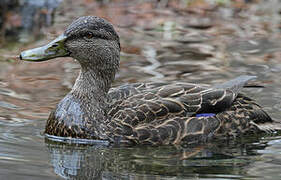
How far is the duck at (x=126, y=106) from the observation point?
758 centimetres

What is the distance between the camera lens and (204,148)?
765 centimetres

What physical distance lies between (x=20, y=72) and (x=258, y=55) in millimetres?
4656

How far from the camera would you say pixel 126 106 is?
7.66 metres

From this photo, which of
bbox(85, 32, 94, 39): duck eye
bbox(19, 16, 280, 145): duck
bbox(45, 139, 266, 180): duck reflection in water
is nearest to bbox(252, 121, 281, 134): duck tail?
bbox(19, 16, 280, 145): duck

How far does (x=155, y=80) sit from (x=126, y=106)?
294cm

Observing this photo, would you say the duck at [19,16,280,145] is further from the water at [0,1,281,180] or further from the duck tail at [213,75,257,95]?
the water at [0,1,281,180]

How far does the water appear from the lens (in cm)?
677

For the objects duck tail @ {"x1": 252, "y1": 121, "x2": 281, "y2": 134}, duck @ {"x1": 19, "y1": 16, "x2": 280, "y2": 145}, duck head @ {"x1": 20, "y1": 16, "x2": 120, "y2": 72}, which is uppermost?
duck head @ {"x1": 20, "y1": 16, "x2": 120, "y2": 72}

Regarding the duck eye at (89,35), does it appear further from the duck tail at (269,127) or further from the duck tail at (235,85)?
the duck tail at (269,127)

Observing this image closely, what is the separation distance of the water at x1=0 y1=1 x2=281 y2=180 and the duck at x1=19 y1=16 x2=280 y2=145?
0.17 m

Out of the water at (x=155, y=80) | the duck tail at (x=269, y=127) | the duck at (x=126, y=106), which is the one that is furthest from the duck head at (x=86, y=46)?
the duck tail at (x=269, y=127)

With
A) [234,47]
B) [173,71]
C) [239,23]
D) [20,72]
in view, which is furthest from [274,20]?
[20,72]

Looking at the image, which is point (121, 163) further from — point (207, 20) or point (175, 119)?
point (207, 20)

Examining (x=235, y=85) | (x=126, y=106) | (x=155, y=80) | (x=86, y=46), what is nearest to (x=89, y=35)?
(x=86, y=46)
